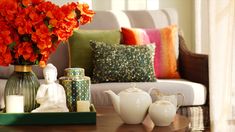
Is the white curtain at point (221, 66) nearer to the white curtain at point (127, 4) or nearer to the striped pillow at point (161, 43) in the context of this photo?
the striped pillow at point (161, 43)

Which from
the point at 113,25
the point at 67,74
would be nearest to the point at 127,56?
the point at 113,25

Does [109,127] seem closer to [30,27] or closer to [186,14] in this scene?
[30,27]

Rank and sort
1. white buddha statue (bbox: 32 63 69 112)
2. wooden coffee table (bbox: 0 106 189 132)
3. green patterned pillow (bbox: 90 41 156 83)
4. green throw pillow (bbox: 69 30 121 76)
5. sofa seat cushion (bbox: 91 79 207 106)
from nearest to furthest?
wooden coffee table (bbox: 0 106 189 132) → white buddha statue (bbox: 32 63 69 112) → sofa seat cushion (bbox: 91 79 207 106) → green patterned pillow (bbox: 90 41 156 83) → green throw pillow (bbox: 69 30 121 76)

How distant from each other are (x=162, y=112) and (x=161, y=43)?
1.57m

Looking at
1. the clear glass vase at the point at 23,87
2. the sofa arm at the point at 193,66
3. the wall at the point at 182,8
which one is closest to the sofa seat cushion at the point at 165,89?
the sofa arm at the point at 193,66

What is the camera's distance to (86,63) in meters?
3.32

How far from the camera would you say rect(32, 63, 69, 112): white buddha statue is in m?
2.02

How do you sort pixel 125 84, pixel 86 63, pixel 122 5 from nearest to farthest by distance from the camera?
pixel 125 84, pixel 86 63, pixel 122 5

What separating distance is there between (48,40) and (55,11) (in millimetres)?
126

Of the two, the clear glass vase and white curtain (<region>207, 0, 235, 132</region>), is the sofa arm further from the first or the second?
the clear glass vase

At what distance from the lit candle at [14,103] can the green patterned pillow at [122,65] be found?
3.91 ft

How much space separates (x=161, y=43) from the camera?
11.3ft

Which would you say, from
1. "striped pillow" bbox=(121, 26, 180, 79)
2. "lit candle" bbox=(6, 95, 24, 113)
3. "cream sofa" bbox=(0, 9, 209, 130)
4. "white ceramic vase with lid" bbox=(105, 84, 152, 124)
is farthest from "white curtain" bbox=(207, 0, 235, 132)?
"lit candle" bbox=(6, 95, 24, 113)

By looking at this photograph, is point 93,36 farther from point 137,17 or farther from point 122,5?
point 122,5
